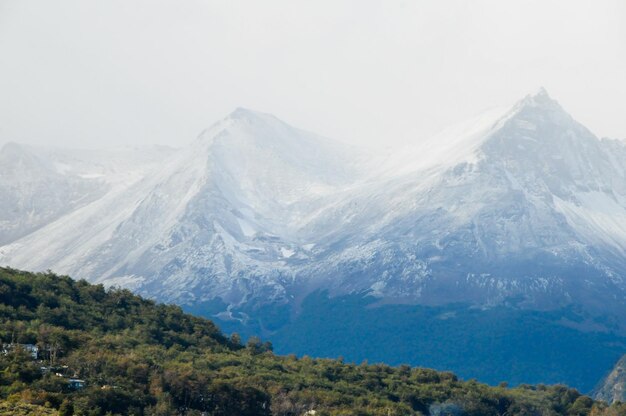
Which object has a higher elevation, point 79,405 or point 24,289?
point 24,289

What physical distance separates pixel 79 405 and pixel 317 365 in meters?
A: 43.9

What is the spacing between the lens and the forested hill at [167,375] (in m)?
83.1

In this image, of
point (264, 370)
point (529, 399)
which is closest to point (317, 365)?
point (264, 370)

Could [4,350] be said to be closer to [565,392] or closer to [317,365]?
[317,365]

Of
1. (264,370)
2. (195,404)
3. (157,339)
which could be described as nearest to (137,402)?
(195,404)

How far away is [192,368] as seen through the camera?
96.9 meters

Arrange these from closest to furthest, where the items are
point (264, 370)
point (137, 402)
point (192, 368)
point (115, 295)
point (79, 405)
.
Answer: point (79, 405) < point (137, 402) < point (192, 368) < point (264, 370) < point (115, 295)

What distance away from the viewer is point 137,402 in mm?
84375

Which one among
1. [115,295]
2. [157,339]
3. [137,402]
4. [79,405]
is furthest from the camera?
[115,295]

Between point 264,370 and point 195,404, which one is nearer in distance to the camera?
point 195,404

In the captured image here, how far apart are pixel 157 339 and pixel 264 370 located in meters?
13.6

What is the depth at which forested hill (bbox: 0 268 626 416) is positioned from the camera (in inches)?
3273

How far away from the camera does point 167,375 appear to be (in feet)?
296

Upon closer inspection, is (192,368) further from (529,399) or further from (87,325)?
(529,399)
